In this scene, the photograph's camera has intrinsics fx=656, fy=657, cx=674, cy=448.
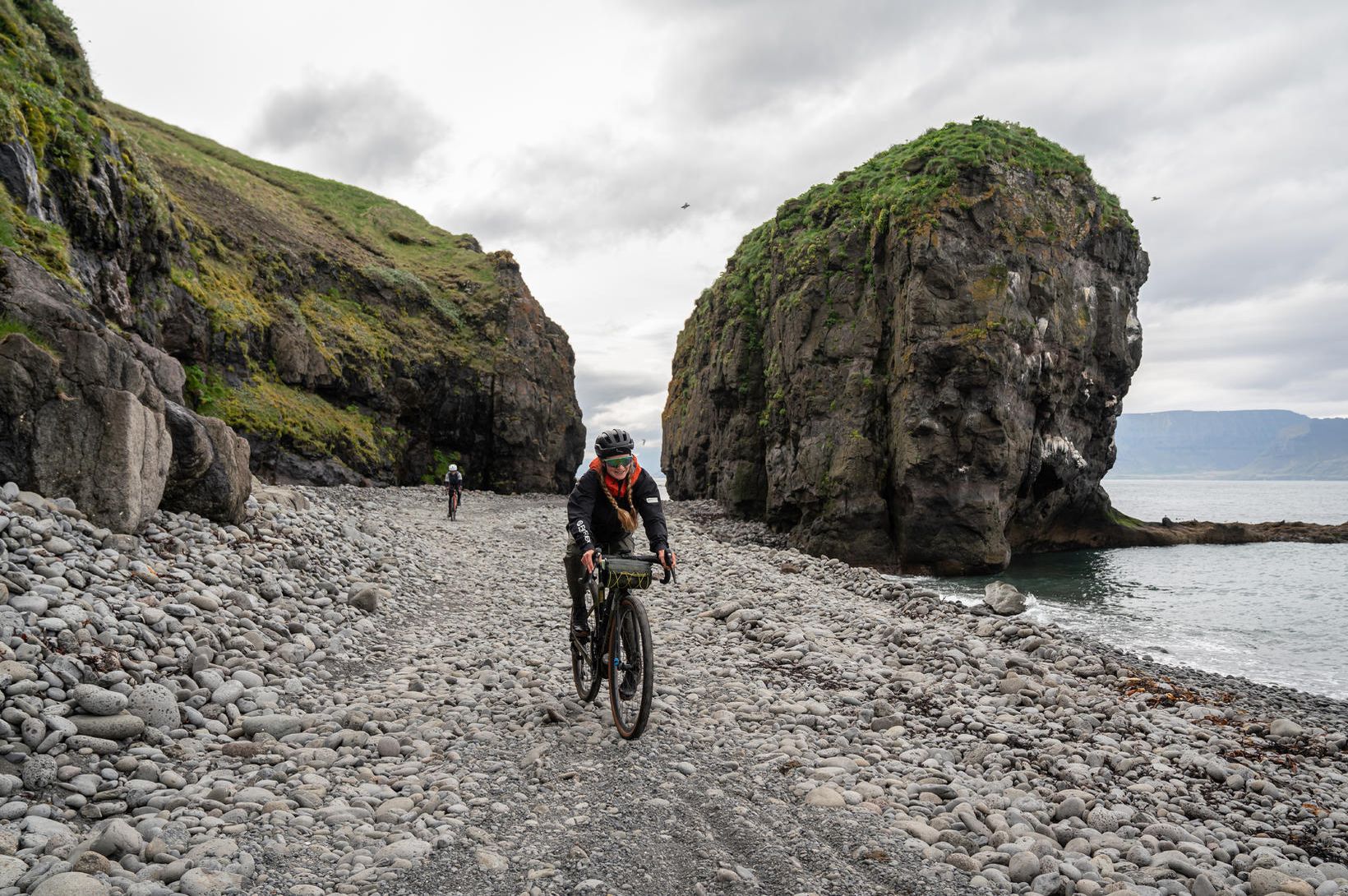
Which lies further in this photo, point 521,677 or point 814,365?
point 814,365

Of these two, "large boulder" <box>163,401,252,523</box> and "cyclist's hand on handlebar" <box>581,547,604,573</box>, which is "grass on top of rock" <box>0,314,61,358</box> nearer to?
"large boulder" <box>163,401,252,523</box>

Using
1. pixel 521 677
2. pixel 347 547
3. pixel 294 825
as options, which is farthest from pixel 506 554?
pixel 294 825

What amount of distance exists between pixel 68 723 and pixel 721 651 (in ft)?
27.1

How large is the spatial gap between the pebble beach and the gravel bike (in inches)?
14.2

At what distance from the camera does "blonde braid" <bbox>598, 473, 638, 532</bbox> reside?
7539 mm

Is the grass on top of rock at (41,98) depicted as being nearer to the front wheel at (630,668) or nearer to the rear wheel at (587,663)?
the rear wheel at (587,663)

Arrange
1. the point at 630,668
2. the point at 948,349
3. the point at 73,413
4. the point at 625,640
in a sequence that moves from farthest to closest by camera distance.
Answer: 1. the point at 948,349
2. the point at 73,413
3. the point at 625,640
4. the point at 630,668

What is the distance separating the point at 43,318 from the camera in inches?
375

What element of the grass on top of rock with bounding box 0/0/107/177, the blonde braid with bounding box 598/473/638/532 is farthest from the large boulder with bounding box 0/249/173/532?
the grass on top of rock with bounding box 0/0/107/177

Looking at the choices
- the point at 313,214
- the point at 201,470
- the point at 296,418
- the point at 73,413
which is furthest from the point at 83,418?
the point at 313,214

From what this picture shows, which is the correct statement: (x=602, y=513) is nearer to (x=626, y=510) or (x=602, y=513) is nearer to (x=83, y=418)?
(x=626, y=510)

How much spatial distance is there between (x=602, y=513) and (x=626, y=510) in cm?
28

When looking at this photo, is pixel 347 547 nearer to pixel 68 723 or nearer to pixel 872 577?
pixel 68 723

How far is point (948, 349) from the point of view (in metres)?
29.2
